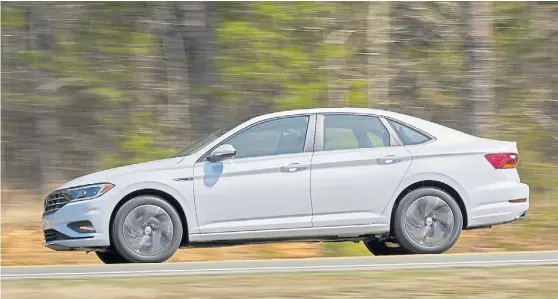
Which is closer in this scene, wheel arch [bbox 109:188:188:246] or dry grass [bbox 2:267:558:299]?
dry grass [bbox 2:267:558:299]

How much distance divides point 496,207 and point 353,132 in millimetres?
1658

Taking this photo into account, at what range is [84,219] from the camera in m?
11.0

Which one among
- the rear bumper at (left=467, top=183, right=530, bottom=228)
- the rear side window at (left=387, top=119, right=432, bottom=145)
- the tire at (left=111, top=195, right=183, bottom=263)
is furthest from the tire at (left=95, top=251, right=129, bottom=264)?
the rear bumper at (left=467, top=183, right=530, bottom=228)

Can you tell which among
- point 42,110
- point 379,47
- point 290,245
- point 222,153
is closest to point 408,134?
point 222,153

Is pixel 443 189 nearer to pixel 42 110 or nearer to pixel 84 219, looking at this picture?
pixel 84 219

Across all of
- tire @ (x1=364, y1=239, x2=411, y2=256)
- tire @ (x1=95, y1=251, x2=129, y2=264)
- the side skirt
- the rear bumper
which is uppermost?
the rear bumper

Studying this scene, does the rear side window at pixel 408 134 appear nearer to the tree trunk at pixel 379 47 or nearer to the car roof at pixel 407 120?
the car roof at pixel 407 120

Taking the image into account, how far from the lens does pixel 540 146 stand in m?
19.5

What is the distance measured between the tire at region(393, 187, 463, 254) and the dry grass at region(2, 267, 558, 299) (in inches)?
83.7

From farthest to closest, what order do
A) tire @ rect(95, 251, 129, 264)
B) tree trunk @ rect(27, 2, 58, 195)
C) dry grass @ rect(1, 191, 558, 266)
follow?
tree trunk @ rect(27, 2, 58, 195), dry grass @ rect(1, 191, 558, 266), tire @ rect(95, 251, 129, 264)

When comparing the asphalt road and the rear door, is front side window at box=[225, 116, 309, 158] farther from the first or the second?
the asphalt road

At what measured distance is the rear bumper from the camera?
37.9ft

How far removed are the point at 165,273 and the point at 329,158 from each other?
2.50 meters

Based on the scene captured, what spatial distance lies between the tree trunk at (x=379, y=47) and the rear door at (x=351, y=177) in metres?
7.62
